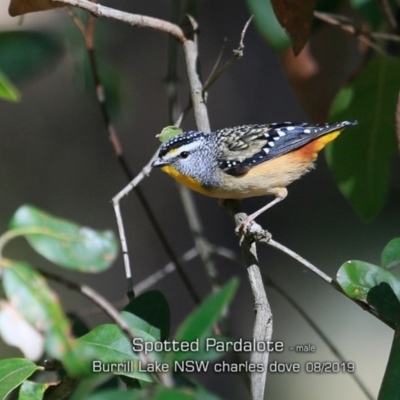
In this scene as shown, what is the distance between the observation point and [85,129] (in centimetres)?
641

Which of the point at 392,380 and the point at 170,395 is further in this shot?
the point at 392,380

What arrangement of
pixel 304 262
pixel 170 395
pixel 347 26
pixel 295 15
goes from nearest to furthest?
1. pixel 170 395
2. pixel 304 262
3. pixel 295 15
4. pixel 347 26

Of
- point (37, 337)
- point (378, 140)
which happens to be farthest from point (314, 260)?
point (37, 337)

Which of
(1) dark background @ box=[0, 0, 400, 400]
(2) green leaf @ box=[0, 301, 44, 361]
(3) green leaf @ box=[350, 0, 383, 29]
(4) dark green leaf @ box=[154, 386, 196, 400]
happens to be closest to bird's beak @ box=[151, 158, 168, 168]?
(3) green leaf @ box=[350, 0, 383, 29]

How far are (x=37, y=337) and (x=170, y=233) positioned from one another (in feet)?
16.6

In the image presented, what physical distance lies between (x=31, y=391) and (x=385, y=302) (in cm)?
103

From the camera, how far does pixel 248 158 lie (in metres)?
3.38

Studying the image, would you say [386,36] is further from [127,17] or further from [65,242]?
[65,242]

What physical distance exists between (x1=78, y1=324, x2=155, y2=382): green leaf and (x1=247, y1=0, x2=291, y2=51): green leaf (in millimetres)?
1667

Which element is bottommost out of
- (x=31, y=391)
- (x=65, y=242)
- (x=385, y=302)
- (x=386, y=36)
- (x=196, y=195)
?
(x=196, y=195)

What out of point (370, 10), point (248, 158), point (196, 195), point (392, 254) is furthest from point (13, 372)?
point (196, 195)

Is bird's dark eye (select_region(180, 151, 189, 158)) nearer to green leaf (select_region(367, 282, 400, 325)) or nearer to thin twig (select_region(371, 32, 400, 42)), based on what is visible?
thin twig (select_region(371, 32, 400, 42))

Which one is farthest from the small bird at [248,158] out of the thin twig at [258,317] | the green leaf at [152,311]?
the green leaf at [152,311]

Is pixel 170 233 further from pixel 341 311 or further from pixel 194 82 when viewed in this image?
pixel 194 82
